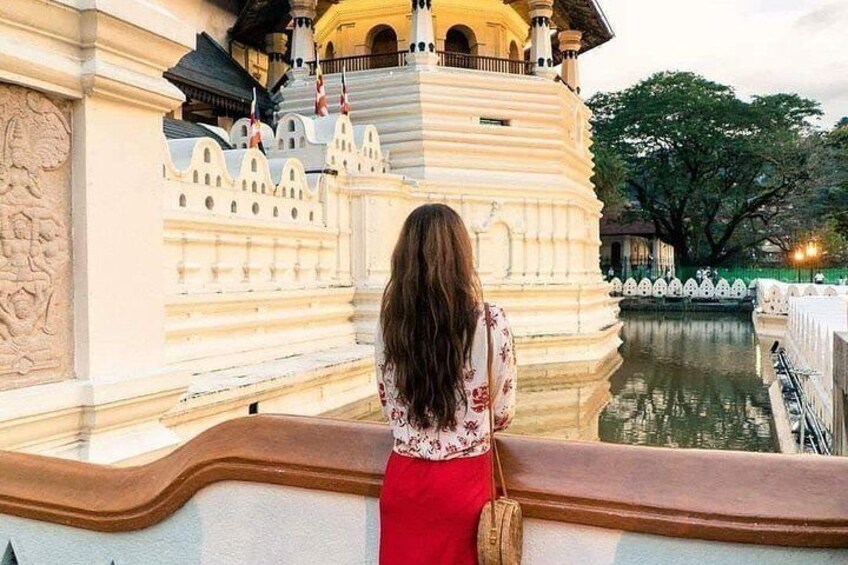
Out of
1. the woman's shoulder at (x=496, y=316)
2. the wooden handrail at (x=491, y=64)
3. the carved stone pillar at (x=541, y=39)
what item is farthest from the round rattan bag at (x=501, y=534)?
the carved stone pillar at (x=541, y=39)

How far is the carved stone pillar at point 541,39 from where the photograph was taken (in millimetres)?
17547

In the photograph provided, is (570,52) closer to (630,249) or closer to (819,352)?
(819,352)

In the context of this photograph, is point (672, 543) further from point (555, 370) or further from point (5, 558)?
point (555, 370)

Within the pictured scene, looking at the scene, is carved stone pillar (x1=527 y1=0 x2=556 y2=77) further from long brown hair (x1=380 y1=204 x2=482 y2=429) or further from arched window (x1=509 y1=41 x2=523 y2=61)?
long brown hair (x1=380 y1=204 x2=482 y2=429)

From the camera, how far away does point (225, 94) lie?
17.3 m

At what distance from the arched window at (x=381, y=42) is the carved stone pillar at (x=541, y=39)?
3663 millimetres

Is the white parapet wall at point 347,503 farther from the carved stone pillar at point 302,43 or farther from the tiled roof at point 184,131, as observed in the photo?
the carved stone pillar at point 302,43

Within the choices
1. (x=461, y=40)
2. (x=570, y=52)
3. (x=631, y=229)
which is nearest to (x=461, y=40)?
(x=461, y=40)

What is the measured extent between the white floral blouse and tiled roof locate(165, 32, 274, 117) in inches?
583

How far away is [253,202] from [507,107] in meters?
7.89

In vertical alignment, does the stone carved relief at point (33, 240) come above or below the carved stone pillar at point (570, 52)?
below

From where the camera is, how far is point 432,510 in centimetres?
169

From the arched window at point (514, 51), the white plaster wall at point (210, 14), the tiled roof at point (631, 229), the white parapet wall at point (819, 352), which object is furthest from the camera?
the tiled roof at point (631, 229)

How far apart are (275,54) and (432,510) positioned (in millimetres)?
22031
